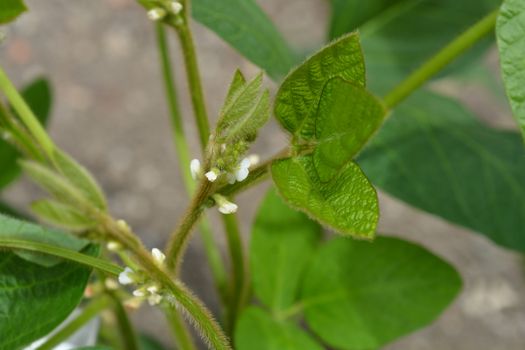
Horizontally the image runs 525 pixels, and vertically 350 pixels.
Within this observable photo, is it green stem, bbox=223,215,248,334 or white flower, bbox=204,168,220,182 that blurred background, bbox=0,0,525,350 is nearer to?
green stem, bbox=223,215,248,334

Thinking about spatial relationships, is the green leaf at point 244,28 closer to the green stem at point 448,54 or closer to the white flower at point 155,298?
the green stem at point 448,54

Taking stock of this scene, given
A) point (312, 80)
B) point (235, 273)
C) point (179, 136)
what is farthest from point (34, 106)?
point (312, 80)

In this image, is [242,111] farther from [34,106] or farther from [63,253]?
[34,106]

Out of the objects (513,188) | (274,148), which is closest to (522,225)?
(513,188)

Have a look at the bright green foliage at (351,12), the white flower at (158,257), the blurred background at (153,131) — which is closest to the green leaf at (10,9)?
the white flower at (158,257)

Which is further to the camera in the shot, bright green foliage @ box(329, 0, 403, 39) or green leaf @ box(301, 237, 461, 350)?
bright green foliage @ box(329, 0, 403, 39)

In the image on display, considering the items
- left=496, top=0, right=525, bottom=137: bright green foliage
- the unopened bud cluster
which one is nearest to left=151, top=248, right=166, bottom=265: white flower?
the unopened bud cluster

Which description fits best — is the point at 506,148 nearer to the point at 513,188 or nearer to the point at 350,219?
the point at 513,188

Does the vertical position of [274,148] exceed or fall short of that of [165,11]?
it falls short
